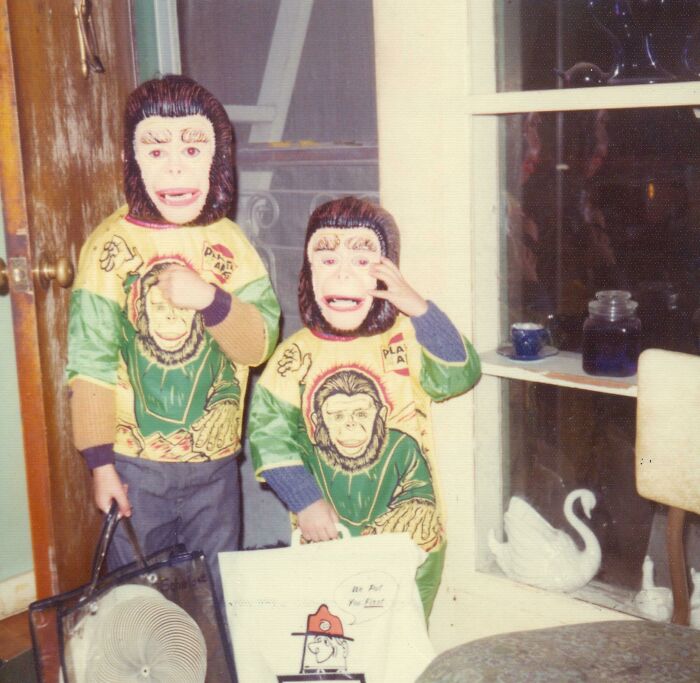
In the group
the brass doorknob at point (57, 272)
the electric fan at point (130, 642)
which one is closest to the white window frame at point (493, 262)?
the electric fan at point (130, 642)

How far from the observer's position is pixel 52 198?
1.61 meters

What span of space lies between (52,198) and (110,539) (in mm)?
647

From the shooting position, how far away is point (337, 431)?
54.9 inches

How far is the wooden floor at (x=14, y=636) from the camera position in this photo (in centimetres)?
200

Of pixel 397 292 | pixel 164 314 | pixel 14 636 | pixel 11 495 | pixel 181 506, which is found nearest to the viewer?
pixel 397 292

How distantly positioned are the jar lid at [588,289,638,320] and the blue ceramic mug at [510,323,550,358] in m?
0.11

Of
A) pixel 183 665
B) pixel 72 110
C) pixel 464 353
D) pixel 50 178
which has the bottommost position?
pixel 183 665

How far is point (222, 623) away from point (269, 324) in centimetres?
54

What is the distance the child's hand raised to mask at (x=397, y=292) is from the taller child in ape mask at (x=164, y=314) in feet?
0.83

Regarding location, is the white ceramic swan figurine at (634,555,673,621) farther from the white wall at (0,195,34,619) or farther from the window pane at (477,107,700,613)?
the white wall at (0,195,34,619)

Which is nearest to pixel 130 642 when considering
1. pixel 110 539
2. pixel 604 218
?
pixel 110 539

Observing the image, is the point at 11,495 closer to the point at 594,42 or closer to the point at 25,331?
the point at 25,331

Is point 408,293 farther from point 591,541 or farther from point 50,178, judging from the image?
point 50,178

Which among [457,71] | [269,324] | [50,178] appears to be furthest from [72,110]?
[457,71]
